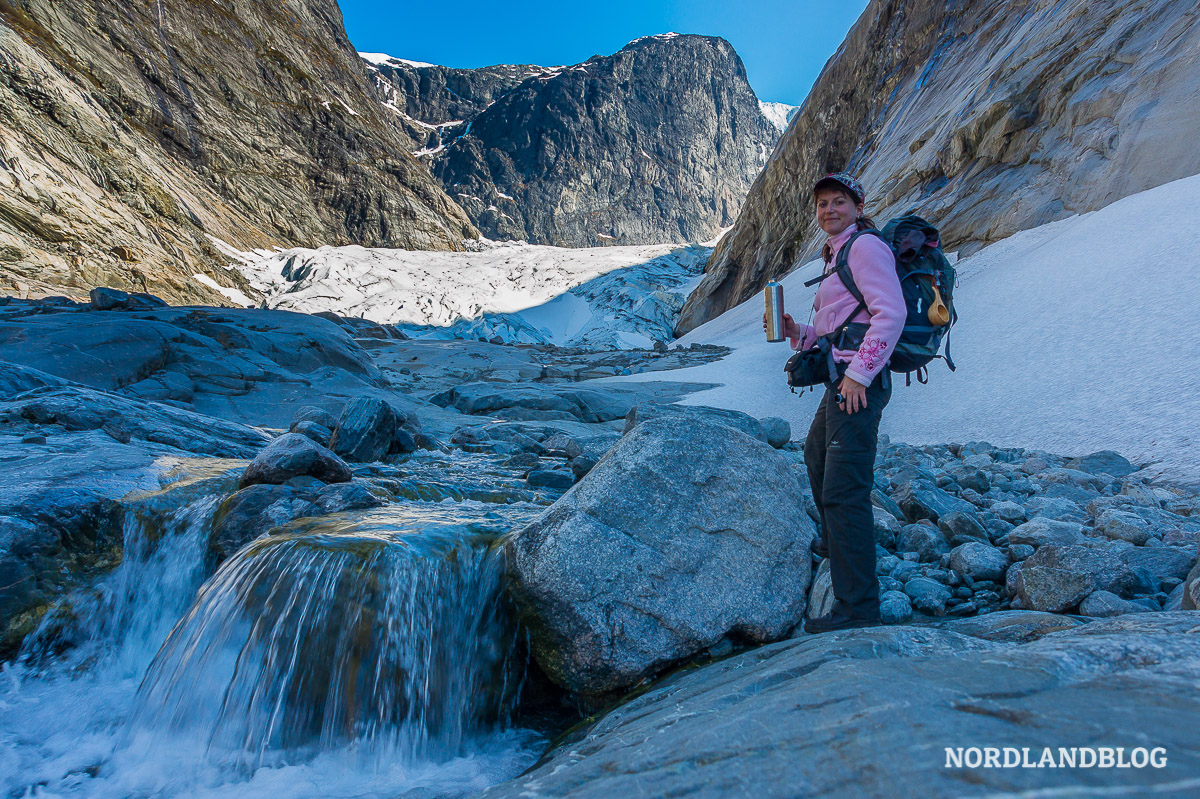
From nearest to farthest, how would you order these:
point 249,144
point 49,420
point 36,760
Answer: point 36,760 → point 49,420 → point 249,144

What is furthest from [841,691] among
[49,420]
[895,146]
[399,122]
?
[399,122]

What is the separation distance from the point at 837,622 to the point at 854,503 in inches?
19.6

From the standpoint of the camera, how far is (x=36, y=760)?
2881mm

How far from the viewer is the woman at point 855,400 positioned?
241 centimetres

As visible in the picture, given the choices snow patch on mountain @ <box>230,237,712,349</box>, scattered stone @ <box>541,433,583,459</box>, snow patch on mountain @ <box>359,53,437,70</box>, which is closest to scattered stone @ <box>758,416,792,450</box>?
scattered stone @ <box>541,433,583,459</box>

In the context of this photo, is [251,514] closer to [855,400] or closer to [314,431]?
[314,431]

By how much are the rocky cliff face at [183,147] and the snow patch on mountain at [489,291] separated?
398cm

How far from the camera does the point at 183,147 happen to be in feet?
120

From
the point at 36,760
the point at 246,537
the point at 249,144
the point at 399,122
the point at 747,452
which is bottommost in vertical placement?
the point at 36,760

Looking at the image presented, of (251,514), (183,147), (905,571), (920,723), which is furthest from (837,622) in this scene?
(183,147)

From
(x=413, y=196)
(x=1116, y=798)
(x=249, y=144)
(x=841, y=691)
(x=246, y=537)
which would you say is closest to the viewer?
(x=1116, y=798)

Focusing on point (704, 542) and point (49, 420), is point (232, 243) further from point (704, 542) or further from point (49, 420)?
point (704, 542)

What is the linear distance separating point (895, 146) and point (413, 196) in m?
40.5

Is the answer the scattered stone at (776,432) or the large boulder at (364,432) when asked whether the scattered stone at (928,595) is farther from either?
the large boulder at (364,432)
